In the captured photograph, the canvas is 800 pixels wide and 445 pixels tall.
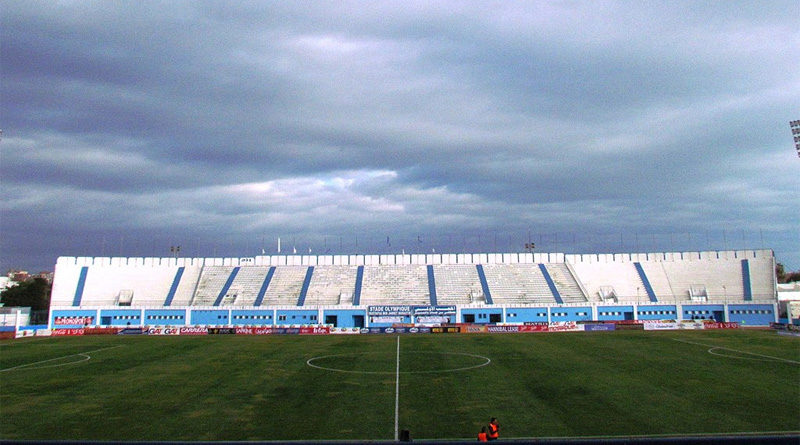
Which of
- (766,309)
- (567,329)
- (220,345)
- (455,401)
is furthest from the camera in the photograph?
(766,309)

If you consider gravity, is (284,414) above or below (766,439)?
below

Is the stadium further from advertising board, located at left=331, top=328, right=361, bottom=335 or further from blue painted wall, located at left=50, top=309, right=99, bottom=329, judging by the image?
advertising board, located at left=331, top=328, right=361, bottom=335

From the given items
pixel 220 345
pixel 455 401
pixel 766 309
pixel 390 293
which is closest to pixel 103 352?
pixel 220 345

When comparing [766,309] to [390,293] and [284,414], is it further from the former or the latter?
[284,414]

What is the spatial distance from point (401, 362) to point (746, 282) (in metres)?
80.9

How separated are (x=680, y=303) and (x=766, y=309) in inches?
493

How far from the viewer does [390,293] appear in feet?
319

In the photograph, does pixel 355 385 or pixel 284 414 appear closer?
pixel 284 414

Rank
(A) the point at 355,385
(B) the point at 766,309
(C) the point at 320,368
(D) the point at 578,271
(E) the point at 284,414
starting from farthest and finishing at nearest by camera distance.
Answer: (D) the point at 578,271 < (B) the point at 766,309 < (C) the point at 320,368 < (A) the point at 355,385 < (E) the point at 284,414

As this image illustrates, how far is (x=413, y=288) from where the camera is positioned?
3890 inches

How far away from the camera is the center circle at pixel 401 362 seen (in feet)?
127

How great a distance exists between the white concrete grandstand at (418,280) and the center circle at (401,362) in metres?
44.8

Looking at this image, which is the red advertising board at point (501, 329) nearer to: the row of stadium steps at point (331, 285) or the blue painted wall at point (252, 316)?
the row of stadium steps at point (331, 285)

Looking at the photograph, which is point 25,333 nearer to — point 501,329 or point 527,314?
point 501,329
